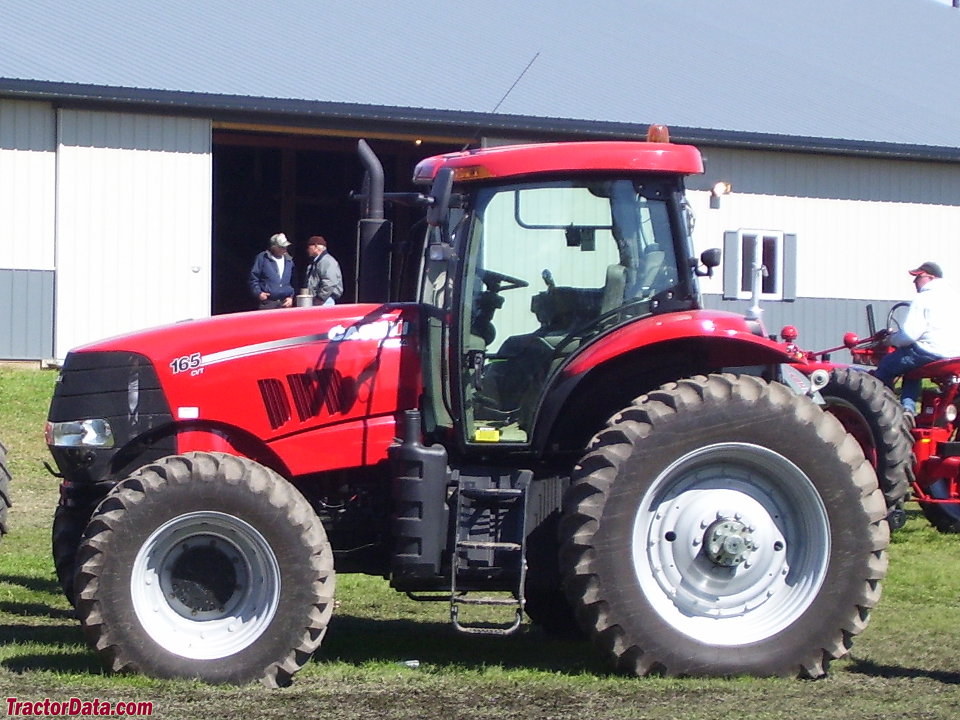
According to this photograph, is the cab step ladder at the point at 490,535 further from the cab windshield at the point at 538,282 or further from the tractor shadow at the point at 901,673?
the tractor shadow at the point at 901,673

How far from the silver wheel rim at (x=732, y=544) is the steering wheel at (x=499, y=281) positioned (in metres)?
1.00

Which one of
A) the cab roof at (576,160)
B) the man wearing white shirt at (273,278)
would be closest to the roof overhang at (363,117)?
the man wearing white shirt at (273,278)

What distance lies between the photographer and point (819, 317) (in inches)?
897

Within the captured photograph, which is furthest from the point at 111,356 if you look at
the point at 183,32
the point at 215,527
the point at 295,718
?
the point at 183,32

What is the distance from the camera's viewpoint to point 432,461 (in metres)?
6.11

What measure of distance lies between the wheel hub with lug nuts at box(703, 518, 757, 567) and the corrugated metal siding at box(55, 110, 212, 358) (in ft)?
44.1

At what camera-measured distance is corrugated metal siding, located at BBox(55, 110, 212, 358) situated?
60.5 feet

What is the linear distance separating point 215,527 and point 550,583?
1382 mm

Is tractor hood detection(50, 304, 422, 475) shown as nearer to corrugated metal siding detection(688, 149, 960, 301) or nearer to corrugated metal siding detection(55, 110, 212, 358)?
corrugated metal siding detection(55, 110, 212, 358)

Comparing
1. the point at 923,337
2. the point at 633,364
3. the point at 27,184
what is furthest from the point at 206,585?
the point at 27,184

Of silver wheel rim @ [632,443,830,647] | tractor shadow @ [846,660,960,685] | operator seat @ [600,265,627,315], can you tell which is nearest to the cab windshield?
operator seat @ [600,265,627,315]

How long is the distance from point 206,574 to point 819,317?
17.9 metres

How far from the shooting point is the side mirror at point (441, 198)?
598 centimetres

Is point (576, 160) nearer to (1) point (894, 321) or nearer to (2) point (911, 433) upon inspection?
(2) point (911, 433)
